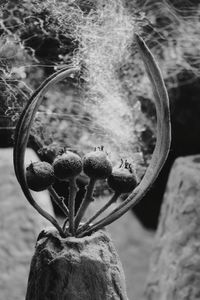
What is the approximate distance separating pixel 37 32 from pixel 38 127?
18cm

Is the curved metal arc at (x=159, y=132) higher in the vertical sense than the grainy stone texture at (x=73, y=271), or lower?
higher

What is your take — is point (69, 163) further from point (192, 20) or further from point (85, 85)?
point (192, 20)

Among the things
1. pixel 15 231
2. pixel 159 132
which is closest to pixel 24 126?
pixel 159 132

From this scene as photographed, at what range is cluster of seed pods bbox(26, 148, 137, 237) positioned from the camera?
0.64 m

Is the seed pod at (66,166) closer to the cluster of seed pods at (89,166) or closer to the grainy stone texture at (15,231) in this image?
the cluster of seed pods at (89,166)

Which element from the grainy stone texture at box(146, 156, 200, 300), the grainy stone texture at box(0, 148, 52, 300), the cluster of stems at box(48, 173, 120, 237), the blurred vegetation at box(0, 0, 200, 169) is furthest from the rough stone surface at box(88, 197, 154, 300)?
the cluster of stems at box(48, 173, 120, 237)

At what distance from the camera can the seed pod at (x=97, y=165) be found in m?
0.65

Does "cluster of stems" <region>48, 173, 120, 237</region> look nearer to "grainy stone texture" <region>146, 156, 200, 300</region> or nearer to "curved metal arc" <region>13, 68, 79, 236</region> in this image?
"curved metal arc" <region>13, 68, 79, 236</region>

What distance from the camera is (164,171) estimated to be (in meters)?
2.55

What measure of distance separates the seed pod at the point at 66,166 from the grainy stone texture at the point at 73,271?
0.34ft

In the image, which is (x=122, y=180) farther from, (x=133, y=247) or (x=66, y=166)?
(x=133, y=247)

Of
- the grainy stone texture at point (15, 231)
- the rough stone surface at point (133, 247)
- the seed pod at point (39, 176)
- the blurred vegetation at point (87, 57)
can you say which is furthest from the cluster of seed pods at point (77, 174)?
the rough stone surface at point (133, 247)

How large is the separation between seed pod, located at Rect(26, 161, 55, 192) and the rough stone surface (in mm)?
1845

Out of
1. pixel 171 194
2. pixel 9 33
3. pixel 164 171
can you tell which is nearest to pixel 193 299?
pixel 171 194
